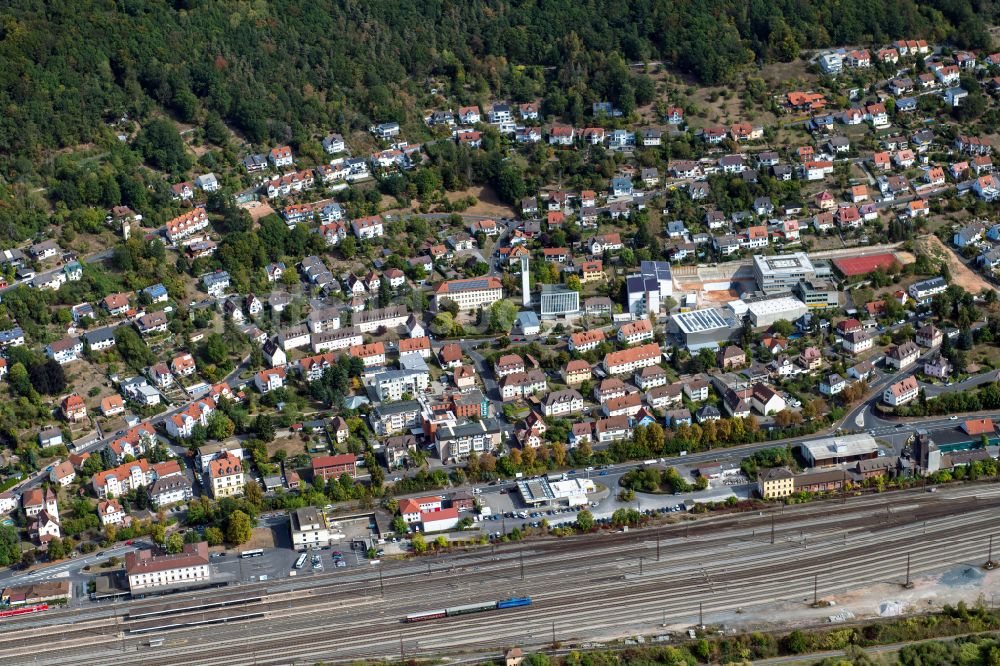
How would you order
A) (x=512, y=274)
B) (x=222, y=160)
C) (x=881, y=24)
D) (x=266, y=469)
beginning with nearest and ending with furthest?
1. (x=266, y=469)
2. (x=512, y=274)
3. (x=222, y=160)
4. (x=881, y=24)

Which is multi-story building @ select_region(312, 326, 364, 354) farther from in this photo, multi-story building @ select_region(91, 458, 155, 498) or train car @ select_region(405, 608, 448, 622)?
train car @ select_region(405, 608, 448, 622)

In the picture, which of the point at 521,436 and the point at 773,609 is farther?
the point at 521,436

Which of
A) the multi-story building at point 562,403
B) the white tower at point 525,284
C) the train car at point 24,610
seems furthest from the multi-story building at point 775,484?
the train car at point 24,610

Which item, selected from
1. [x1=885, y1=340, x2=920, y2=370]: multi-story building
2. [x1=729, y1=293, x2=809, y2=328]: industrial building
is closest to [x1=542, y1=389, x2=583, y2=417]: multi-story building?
[x1=729, y1=293, x2=809, y2=328]: industrial building

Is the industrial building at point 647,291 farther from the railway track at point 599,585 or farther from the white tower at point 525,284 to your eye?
the railway track at point 599,585

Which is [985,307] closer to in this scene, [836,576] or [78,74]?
[836,576]

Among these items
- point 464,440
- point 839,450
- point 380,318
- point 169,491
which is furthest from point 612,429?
point 169,491

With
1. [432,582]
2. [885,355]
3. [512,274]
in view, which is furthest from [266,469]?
[885,355]
